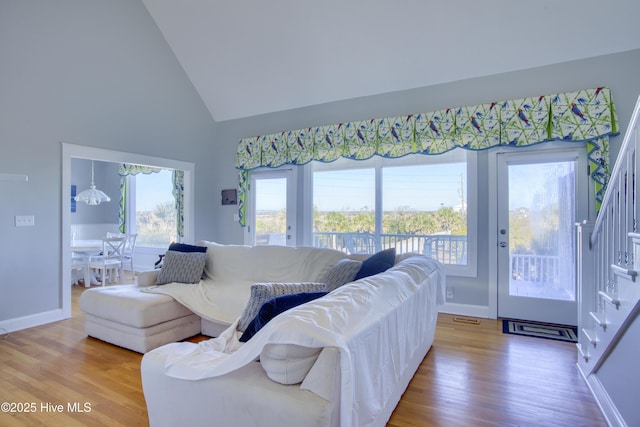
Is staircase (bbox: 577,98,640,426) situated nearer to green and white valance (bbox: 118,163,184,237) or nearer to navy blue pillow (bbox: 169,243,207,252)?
navy blue pillow (bbox: 169,243,207,252)

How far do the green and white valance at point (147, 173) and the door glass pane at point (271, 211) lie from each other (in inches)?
52.6

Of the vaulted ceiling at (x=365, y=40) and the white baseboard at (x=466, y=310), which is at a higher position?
the vaulted ceiling at (x=365, y=40)

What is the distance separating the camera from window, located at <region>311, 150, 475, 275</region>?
4176 millimetres

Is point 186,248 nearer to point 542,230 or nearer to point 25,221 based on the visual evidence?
point 25,221

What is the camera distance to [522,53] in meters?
3.63

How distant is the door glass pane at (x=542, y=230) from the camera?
363 cm

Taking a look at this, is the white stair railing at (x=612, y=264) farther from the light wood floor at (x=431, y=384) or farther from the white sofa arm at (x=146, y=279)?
the white sofa arm at (x=146, y=279)

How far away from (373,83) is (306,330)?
13.0 feet

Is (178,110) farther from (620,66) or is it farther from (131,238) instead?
(620,66)

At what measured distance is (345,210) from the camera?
194 inches

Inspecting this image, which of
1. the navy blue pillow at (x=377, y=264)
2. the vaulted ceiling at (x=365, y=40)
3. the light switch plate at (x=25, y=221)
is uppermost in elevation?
the vaulted ceiling at (x=365, y=40)

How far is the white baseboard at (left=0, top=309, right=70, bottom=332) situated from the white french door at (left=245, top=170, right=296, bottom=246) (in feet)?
8.70

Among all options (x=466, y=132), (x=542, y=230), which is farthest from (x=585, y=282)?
(x=466, y=132)

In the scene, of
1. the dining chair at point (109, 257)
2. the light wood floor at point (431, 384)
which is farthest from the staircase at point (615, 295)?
the dining chair at point (109, 257)
